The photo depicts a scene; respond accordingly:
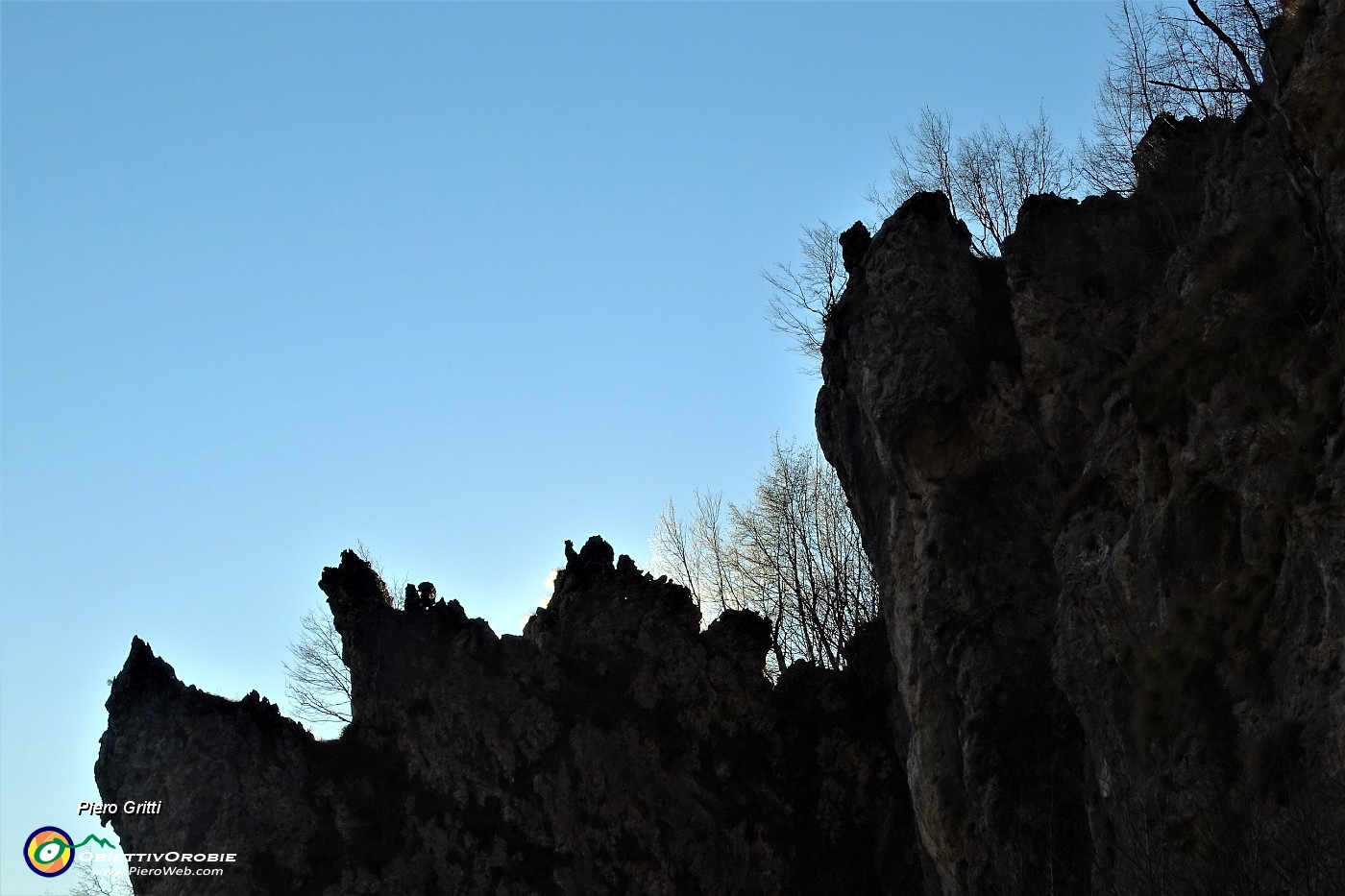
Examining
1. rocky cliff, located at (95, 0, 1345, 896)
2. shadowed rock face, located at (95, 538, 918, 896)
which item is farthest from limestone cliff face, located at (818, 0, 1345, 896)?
shadowed rock face, located at (95, 538, 918, 896)

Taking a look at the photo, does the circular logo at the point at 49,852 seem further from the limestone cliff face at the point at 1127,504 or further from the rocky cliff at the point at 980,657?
the limestone cliff face at the point at 1127,504

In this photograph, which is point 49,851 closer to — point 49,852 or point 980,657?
point 49,852

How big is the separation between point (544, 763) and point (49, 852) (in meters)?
9.73

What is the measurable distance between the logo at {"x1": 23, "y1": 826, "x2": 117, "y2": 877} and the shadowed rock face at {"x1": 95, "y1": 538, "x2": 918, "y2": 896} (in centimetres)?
176

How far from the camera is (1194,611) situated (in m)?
19.1

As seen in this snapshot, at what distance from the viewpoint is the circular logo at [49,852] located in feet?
87.2

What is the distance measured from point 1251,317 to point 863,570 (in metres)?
23.7

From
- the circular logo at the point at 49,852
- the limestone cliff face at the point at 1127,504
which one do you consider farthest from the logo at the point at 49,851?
the limestone cliff face at the point at 1127,504

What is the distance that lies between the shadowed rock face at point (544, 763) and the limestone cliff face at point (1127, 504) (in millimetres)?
2772

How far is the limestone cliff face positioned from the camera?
17.4 metres

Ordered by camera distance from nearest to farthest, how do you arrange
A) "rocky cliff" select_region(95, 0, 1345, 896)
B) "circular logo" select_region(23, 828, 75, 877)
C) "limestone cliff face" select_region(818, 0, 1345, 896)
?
1. "limestone cliff face" select_region(818, 0, 1345, 896)
2. "rocky cliff" select_region(95, 0, 1345, 896)
3. "circular logo" select_region(23, 828, 75, 877)

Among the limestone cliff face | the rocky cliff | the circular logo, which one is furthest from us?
the circular logo

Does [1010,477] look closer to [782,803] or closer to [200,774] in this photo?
[782,803]

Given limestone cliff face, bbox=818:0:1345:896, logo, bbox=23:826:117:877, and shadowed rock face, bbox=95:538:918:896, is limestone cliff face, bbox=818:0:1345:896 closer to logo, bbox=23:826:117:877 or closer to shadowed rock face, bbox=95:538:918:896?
shadowed rock face, bbox=95:538:918:896
